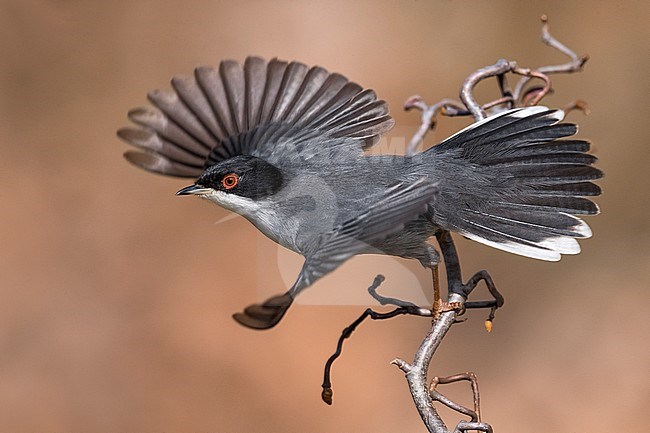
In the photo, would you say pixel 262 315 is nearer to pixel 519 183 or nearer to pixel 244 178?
pixel 244 178

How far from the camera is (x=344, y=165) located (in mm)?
3057

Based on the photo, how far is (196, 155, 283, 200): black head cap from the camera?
2869mm

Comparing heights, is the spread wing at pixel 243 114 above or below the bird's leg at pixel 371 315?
above

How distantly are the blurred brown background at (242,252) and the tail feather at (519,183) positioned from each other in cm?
142

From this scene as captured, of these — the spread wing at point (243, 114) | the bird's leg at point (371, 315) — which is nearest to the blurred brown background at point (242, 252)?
the spread wing at point (243, 114)

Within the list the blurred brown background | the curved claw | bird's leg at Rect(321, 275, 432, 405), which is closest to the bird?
bird's leg at Rect(321, 275, 432, 405)

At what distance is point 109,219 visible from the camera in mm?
5500

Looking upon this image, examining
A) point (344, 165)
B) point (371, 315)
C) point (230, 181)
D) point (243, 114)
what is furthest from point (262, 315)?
point (243, 114)

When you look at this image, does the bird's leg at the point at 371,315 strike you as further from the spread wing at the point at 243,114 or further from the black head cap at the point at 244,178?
the spread wing at the point at 243,114

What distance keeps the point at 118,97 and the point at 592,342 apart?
3.51 m

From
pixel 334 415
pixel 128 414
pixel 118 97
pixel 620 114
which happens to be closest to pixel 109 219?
pixel 118 97

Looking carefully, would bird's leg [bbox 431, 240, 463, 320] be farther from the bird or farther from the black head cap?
the black head cap

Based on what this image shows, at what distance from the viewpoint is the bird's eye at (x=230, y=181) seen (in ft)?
9.44

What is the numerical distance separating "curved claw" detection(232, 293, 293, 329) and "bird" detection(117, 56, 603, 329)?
0.38 metres
